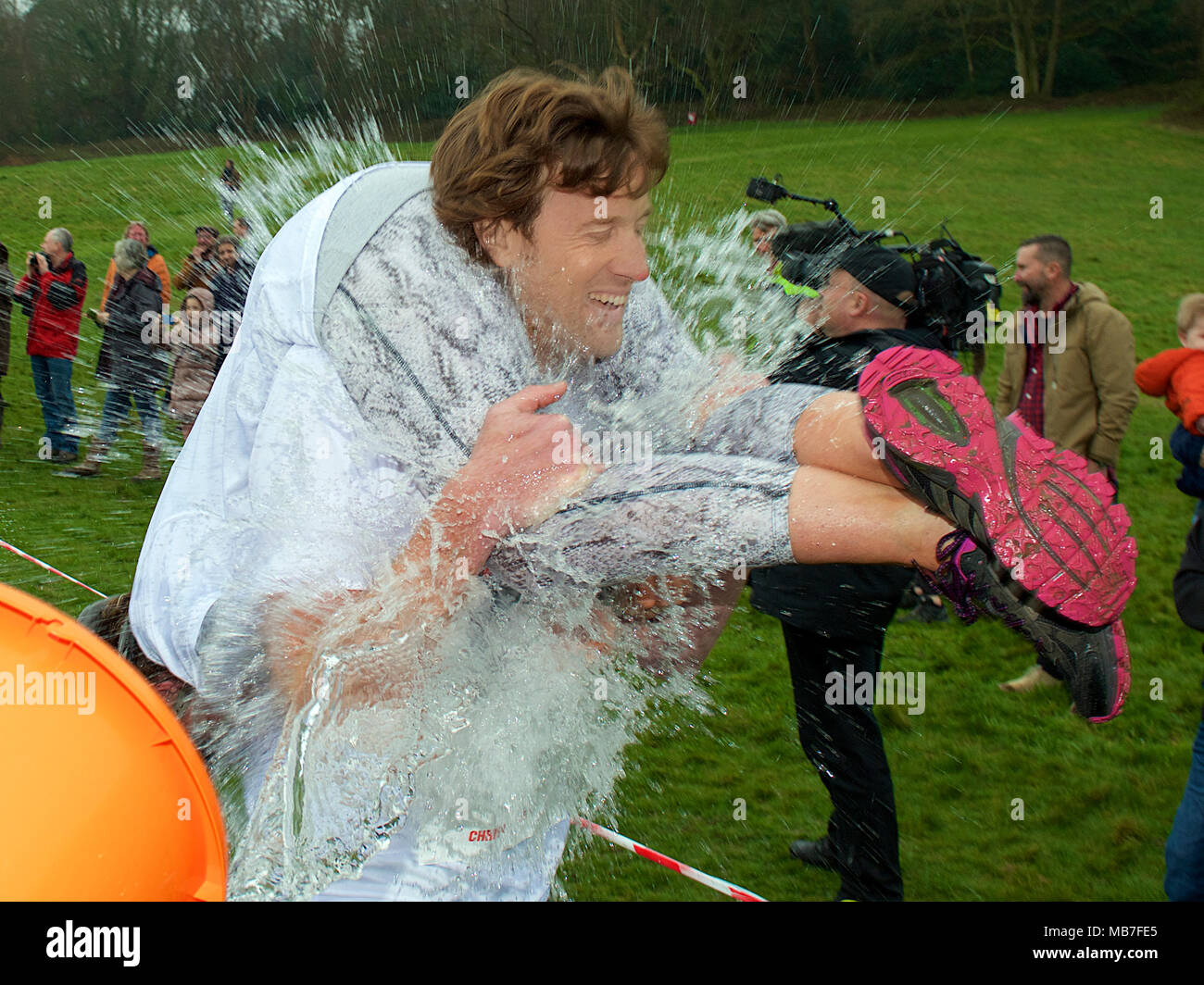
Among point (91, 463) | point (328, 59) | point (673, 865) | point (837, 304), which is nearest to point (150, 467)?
point (91, 463)

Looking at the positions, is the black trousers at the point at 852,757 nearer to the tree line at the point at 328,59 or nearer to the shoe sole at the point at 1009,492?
the shoe sole at the point at 1009,492

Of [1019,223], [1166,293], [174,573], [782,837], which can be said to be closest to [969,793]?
A: [782,837]

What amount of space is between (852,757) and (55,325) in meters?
7.25

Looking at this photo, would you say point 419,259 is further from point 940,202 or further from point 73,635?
point 940,202

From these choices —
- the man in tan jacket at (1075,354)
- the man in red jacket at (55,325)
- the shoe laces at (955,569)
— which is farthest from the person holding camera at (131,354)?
the shoe laces at (955,569)

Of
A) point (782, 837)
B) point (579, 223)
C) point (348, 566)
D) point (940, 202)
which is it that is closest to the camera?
point (348, 566)

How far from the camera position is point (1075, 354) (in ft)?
18.3

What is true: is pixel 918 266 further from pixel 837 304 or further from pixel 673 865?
pixel 673 865

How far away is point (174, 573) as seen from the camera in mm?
2023

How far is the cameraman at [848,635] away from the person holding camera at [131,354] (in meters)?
5.20

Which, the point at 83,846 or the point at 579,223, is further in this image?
the point at 579,223

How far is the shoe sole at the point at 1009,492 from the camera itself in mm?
2025

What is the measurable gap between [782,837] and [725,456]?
2.30 m

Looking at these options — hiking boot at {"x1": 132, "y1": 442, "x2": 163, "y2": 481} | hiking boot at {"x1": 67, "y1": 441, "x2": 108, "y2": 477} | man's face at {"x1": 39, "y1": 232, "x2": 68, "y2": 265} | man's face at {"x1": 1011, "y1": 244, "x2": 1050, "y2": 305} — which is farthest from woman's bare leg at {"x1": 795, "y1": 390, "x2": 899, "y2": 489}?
hiking boot at {"x1": 67, "y1": 441, "x2": 108, "y2": 477}
